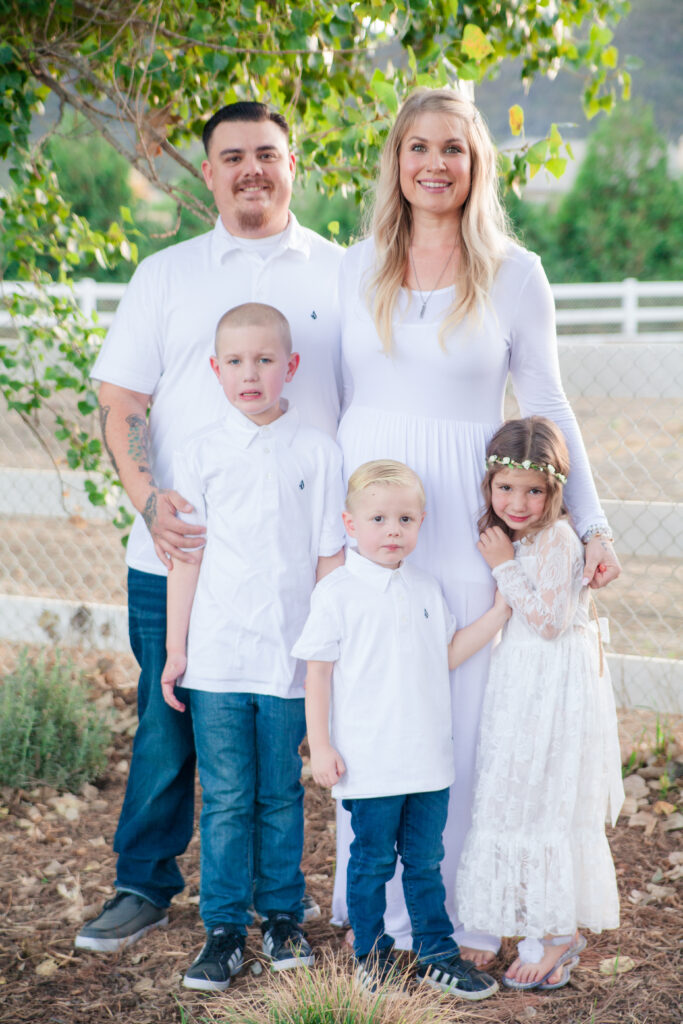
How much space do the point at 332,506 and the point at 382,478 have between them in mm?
235

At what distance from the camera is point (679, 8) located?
24.2 meters

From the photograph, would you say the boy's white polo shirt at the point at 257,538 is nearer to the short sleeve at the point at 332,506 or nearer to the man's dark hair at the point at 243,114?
the short sleeve at the point at 332,506

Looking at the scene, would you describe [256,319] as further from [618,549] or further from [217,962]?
[618,549]

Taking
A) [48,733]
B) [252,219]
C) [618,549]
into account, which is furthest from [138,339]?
[618,549]

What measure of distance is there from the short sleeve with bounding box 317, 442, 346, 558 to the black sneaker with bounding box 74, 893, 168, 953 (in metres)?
1.14

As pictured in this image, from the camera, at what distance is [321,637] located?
2.31 meters

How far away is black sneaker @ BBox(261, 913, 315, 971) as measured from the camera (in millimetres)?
2479

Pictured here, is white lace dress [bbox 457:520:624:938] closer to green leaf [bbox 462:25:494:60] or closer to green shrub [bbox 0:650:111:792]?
green leaf [bbox 462:25:494:60]

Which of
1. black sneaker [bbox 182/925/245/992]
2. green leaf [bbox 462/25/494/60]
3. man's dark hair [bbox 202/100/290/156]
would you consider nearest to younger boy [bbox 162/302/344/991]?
black sneaker [bbox 182/925/245/992]

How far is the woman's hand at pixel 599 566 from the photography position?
2.42 meters

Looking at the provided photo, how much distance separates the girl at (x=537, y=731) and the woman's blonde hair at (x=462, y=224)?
34 cm

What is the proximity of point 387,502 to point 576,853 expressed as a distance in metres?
0.97

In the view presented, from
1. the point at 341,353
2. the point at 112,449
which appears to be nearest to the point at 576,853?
the point at 341,353

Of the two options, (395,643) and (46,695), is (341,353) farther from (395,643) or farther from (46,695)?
(46,695)
